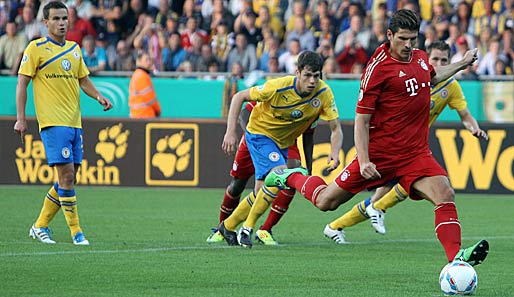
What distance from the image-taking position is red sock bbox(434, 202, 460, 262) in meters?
8.45

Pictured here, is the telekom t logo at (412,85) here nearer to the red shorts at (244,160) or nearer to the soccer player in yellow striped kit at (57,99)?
the red shorts at (244,160)

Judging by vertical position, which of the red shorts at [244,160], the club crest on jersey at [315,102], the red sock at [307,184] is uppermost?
the club crest on jersey at [315,102]

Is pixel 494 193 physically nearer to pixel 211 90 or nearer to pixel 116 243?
pixel 211 90

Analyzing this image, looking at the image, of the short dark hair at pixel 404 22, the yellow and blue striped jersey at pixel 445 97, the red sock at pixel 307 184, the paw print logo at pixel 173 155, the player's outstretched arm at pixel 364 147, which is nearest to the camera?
the short dark hair at pixel 404 22

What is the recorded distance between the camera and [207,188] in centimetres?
1861

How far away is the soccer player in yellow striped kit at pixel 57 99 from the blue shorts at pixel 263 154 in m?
1.74

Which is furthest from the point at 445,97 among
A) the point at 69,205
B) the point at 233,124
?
the point at 69,205

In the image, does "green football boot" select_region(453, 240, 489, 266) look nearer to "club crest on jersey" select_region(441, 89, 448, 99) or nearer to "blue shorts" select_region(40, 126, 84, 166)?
"blue shorts" select_region(40, 126, 84, 166)

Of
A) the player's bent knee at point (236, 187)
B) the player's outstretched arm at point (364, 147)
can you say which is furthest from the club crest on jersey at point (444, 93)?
the player's outstretched arm at point (364, 147)

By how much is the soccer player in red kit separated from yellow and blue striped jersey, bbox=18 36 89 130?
11.1 feet

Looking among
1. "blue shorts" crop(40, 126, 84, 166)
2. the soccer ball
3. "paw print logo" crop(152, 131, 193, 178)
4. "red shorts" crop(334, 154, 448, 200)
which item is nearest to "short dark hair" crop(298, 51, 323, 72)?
"red shorts" crop(334, 154, 448, 200)

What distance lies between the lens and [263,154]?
11297mm

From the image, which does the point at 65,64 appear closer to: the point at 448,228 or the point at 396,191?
the point at 396,191

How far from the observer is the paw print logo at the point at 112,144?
1875cm
